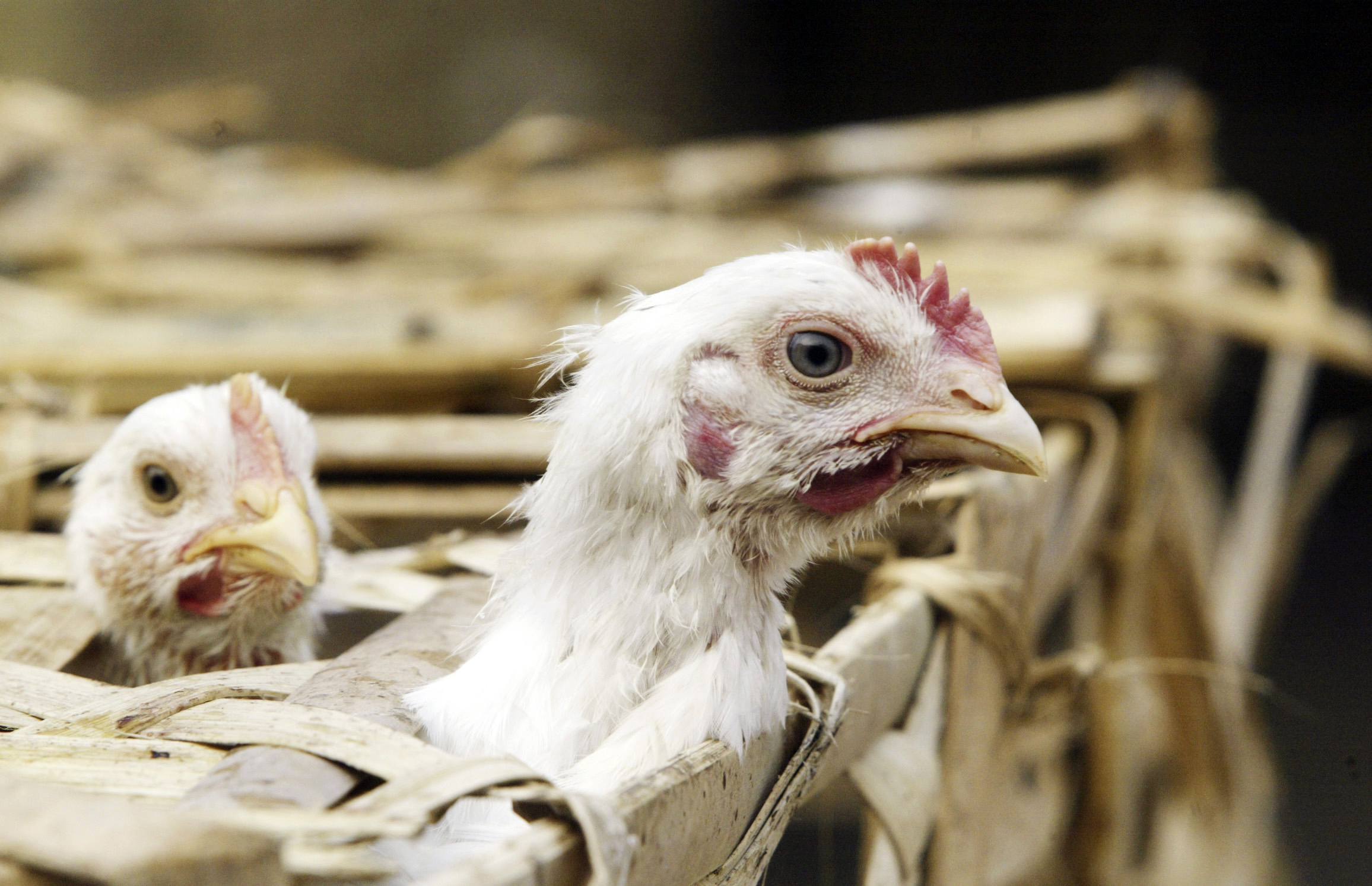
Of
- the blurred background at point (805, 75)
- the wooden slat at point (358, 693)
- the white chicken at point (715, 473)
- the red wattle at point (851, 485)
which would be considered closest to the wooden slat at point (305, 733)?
the wooden slat at point (358, 693)

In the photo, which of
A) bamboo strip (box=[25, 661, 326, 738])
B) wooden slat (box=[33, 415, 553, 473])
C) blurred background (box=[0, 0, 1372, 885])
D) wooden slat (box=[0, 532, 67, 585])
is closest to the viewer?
bamboo strip (box=[25, 661, 326, 738])

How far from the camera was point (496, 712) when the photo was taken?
0.73 meters

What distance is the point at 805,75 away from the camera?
168 inches

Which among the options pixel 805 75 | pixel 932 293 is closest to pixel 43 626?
pixel 932 293

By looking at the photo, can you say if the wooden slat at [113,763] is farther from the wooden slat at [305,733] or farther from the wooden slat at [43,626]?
the wooden slat at [43,626]

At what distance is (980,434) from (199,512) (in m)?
0.77

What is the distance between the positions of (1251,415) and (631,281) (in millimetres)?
2992

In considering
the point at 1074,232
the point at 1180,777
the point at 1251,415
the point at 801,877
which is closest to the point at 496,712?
the point at 801,877

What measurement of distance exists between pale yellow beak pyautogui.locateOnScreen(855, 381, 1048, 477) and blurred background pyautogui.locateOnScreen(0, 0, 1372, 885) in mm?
2657

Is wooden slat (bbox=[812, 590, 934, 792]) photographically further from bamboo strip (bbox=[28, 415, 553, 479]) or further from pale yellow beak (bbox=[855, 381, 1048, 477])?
bamboo strip (bbox=[28, 415, 553, 479])

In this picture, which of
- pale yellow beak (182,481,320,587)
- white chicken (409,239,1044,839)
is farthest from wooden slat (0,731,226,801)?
pale yellow beak (182,481,320,587)

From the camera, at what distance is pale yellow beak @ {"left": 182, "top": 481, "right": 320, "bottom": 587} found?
Answer: 1018 millimetres

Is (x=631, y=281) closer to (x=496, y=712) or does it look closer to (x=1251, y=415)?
(x=496, y=712)

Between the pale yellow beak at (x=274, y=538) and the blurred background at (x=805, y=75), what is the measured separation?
254 cm
